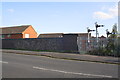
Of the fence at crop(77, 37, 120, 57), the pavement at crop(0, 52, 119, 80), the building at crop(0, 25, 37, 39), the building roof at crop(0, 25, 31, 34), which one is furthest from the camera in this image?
the building roof at crop(0, 25, 31, 34)

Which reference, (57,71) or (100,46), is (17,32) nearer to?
(100,46)

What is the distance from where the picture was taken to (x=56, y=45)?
2350 centimetres

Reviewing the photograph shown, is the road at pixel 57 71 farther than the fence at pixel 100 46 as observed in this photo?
No

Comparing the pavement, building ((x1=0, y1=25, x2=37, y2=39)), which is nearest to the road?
the pavement

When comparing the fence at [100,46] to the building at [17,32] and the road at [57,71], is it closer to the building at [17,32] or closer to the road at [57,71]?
the road at [57,71]

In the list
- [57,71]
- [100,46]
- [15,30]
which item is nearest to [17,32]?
[15,30]

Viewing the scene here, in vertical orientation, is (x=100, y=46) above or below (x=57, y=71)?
above

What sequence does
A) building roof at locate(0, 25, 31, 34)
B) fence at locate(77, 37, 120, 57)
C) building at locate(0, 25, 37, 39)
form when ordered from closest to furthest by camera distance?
1. fence at locate(77, 37, 120, 57)
2. building at locate(0, 25, 37, 39)
3. building roof at locate(0, 25, 31, 34)

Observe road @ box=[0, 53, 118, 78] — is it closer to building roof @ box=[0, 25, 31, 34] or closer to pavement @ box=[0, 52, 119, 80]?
pavement @ box=[0, 52, 119, 80]

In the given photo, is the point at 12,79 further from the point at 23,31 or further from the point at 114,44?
the point at 23,31

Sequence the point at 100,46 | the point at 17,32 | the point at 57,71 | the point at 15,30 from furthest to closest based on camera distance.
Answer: the point at 15,30 < the point at 17,32 < the point at 100,46 < the point at 57,71

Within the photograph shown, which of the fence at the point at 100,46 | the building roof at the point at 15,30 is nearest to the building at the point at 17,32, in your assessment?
the building roof at the point at 15,30

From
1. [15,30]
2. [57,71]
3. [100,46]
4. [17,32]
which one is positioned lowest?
[57,71]

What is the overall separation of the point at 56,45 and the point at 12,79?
668 inches
